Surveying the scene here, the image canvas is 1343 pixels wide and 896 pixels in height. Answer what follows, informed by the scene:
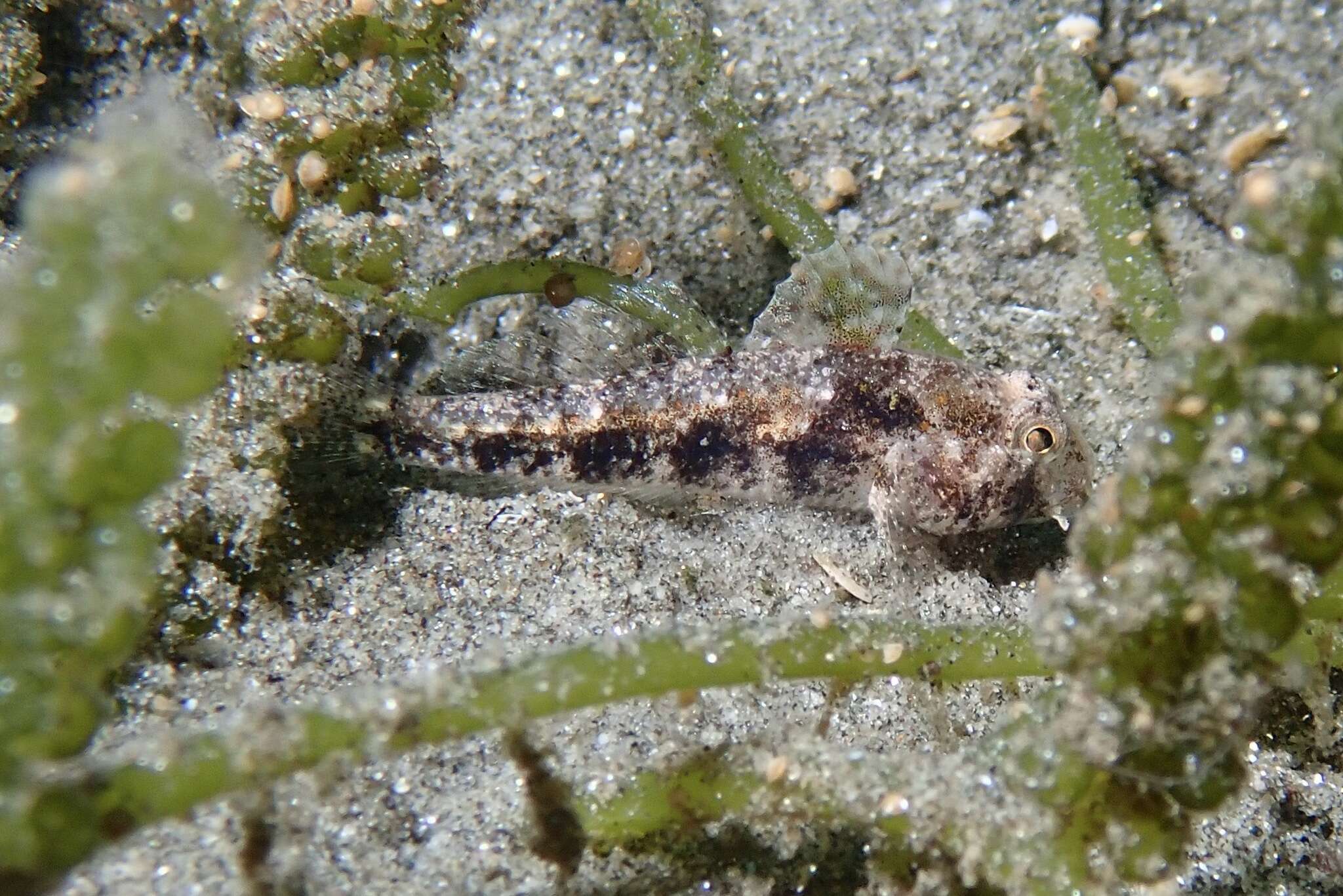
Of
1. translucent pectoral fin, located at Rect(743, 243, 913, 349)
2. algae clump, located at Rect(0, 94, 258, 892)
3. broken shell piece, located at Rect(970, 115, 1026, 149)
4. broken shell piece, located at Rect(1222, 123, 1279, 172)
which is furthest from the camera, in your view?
broken shell piece, located at Rect(970, 115, 1026, 149)

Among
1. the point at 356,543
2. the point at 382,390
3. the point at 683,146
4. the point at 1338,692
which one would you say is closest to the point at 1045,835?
the point at 1338,692

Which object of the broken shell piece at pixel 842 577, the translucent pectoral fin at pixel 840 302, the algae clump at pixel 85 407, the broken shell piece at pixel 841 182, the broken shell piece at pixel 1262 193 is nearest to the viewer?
the algae clump at pixel 85 407

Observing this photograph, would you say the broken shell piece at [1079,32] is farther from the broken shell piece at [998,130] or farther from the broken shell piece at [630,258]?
the broken shell piece at [630,258]

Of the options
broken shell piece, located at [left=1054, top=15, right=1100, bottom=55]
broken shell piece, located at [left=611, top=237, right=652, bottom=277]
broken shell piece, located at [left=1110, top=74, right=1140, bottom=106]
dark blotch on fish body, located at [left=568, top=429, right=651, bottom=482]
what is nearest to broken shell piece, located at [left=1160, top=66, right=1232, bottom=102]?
broken shell piece, located at [left=1110, top=74, right=1140, bottom=106]

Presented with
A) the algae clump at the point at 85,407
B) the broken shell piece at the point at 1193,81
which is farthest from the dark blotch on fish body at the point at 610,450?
the broken shell piece at the point at 1193,81

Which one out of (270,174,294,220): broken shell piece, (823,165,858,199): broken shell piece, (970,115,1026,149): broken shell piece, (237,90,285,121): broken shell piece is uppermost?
(237,90,285,121): broken shell piece

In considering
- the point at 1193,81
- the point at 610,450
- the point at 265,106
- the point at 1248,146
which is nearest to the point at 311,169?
the point at 265,106

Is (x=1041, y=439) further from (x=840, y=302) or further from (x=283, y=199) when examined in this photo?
(x=283, y=199)

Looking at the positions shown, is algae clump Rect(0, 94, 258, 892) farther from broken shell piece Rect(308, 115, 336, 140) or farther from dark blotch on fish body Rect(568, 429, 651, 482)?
broken shell piece Rect(308, 115, 336, 140)
